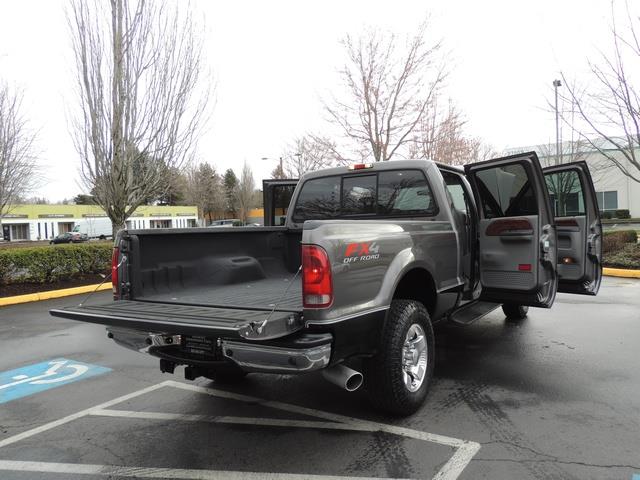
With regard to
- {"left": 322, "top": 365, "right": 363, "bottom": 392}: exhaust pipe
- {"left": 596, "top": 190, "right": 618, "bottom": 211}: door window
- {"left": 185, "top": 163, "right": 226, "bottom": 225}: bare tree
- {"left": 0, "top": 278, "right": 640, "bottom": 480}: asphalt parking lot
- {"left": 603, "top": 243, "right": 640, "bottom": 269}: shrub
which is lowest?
{"left": 0, "top": 278, "right": 640, "bottom": 480}: asphalt parking lot

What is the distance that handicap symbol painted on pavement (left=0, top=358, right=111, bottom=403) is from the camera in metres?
4.69

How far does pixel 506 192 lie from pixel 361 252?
256 cm

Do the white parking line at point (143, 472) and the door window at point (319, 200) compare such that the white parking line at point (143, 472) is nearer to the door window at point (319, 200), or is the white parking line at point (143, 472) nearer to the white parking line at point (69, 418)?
the white parking line at point (69, 418)

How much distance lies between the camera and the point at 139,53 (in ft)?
44.1

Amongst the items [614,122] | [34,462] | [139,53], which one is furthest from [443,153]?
[34,462]

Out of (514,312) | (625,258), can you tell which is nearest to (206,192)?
(625,258)

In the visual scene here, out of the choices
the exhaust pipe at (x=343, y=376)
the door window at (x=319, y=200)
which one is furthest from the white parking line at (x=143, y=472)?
the door window at (x=319, y=200)

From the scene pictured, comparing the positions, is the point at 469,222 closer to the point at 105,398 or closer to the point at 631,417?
the point at 631,417

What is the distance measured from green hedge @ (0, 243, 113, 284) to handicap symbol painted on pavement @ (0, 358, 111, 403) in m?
6.27

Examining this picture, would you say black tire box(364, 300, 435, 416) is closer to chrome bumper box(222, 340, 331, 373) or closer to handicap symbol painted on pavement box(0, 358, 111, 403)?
chrome bumper box(222, 340, 331, 373)

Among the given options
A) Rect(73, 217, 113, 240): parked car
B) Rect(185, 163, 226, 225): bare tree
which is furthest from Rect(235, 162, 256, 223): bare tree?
Rect(73, 217, 113, 240): parked car

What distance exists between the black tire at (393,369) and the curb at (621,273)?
35.6ft

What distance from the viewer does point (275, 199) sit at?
6.59 metres

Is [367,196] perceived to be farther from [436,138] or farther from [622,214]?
[622,214]
